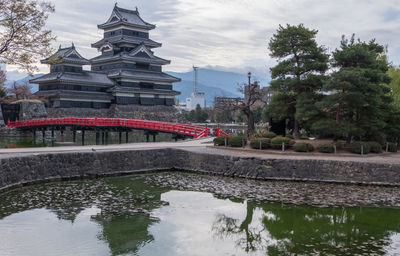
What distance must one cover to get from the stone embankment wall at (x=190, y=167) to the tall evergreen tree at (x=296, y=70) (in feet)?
18.3

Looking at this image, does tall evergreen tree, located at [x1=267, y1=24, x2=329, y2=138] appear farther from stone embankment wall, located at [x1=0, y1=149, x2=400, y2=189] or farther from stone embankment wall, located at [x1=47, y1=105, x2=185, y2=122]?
stone embankment wall, located at [x1=47, y1=105, x2=185, y2=122]

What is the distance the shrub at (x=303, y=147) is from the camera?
24828 mm

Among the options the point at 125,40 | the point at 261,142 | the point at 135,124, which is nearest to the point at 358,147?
the point at 261,142

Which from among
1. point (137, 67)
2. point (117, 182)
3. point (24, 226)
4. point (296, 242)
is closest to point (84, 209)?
point (24, 226)

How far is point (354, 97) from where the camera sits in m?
24.1

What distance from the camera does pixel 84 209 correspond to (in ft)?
52.5

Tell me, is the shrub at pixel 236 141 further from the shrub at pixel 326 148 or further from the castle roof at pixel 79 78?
the castle roof at pixel 79 78

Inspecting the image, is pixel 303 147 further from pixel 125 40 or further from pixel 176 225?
pixel 125 40

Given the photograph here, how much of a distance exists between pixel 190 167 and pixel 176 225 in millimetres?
11025

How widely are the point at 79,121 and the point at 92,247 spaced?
1234 inches

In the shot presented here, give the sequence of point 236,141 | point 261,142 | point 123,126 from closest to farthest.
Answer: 1. point 261,142
2. point 236,141
3. point 123,126

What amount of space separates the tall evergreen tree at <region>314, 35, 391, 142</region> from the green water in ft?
30.5

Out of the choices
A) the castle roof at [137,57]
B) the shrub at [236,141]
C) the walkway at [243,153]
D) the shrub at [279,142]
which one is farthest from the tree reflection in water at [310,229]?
the castle roof at [137,57]

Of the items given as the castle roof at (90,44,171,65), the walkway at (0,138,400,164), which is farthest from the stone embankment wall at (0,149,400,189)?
the castle roof at (90,44,171,65)
